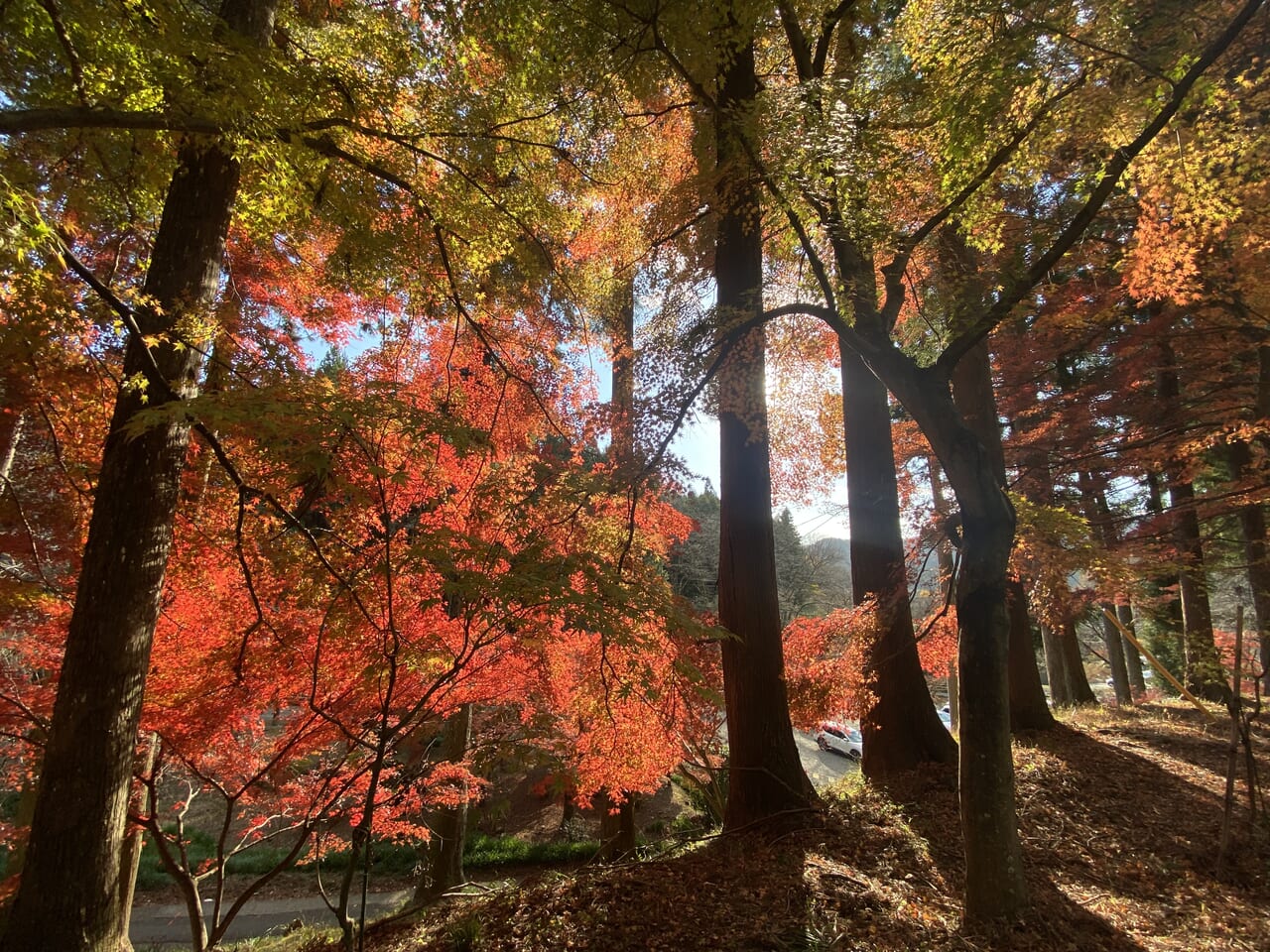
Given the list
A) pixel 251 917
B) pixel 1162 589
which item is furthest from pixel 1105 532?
pixel 251 917

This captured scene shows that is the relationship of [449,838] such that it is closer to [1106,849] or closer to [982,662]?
[1106,849]

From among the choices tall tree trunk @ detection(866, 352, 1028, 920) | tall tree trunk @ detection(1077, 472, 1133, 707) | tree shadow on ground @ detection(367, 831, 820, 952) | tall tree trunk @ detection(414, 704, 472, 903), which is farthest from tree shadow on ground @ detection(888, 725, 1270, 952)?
tall tree trunk @ detection(414, 704, 472, 903)

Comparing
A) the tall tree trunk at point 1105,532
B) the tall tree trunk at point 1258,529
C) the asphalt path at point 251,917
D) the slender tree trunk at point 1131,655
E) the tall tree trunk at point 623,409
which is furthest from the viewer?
the slender tree trunk at point 1131,655

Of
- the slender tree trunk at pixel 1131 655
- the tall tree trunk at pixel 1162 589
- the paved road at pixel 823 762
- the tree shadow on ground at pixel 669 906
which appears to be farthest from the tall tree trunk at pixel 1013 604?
the slender tree trunk at pixel 1131 655

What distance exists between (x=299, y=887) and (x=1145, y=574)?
17.1 m

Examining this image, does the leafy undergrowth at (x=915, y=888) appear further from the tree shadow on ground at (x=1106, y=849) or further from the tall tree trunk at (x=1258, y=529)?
the tall tree trunk at (x=1258, y=529)

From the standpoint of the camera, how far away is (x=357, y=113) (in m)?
4.32

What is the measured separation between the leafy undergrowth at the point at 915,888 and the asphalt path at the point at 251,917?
14.5 feet

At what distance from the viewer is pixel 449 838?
8.96 m

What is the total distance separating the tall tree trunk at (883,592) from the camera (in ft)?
21.6

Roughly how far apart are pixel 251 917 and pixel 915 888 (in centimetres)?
1244

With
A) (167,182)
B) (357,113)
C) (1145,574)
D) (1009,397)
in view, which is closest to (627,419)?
(357,113)

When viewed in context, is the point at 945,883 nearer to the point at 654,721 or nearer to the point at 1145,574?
the point at 654,721

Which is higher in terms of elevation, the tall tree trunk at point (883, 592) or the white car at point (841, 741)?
the tall tree trunk at point (883, 592)
